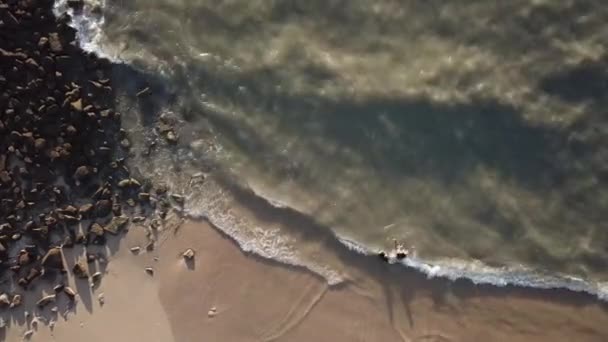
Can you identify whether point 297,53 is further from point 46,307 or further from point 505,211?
point 46,307

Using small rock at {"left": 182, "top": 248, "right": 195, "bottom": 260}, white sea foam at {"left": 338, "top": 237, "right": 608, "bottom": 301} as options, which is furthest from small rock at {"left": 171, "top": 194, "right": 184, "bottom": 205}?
white sea foam at {"left": 338, "top": 237, "right": 608, "bottom": 301}

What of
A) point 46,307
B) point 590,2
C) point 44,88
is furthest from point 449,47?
point 46,307

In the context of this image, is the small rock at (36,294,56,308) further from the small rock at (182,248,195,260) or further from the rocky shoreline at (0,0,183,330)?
the small rock at (182,248,195,260)

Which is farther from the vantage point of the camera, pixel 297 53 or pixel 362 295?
pixel 297 53

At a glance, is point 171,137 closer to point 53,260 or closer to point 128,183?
point 128,183

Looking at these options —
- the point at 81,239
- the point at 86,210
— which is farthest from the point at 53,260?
the point at 86,210

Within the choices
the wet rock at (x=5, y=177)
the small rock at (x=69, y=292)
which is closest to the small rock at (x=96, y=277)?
the small rock at (x=69, y=292)

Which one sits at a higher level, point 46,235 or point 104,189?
point 104,189
